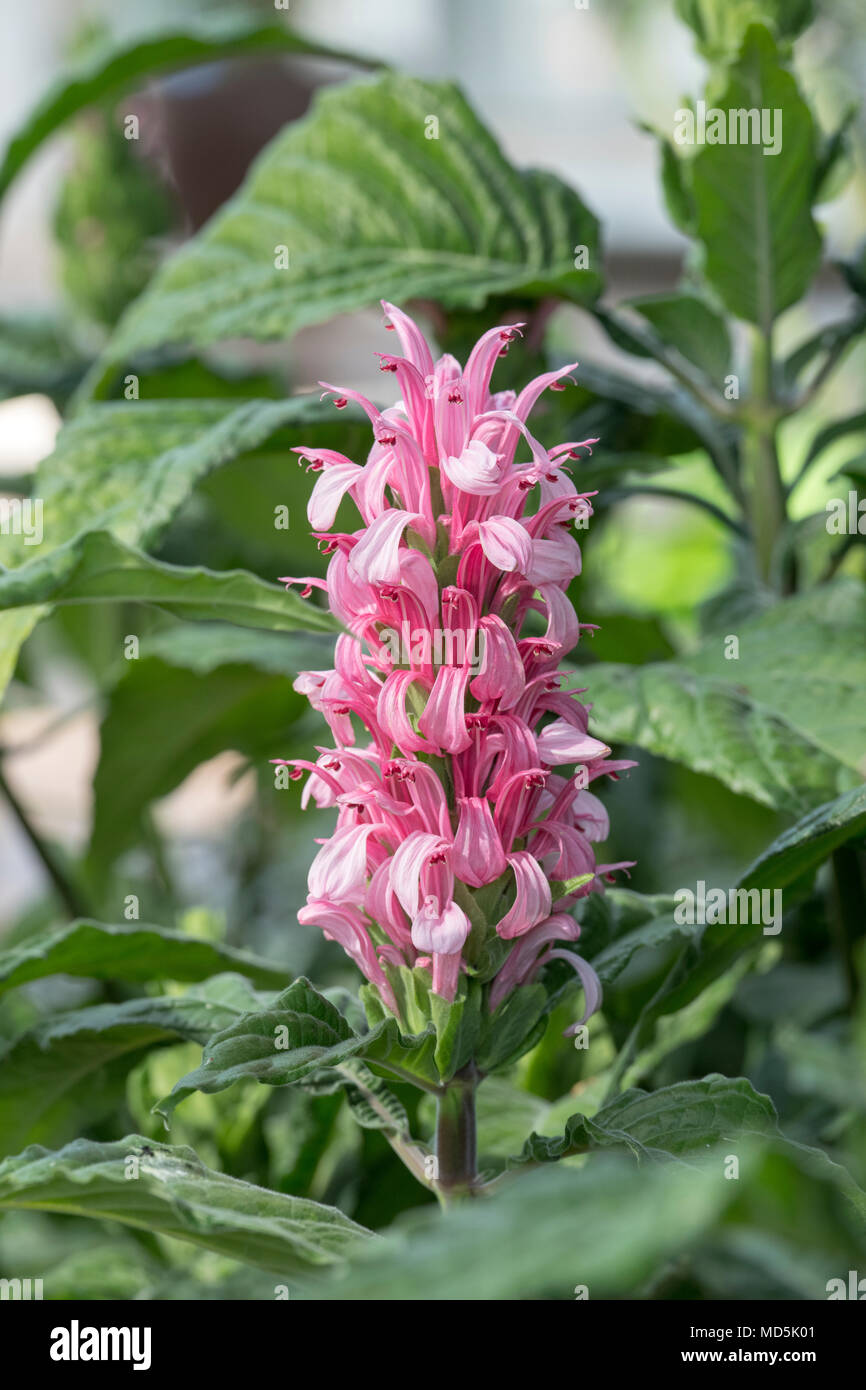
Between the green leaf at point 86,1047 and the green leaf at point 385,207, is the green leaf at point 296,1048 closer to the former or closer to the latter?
the green leaf at point 86,1047

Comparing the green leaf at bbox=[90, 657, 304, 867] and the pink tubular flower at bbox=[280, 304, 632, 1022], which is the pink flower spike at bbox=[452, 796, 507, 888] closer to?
the pink tubular flower at bbox=[280, 304, 632, 1022]

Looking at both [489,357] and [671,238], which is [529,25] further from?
[489,357]

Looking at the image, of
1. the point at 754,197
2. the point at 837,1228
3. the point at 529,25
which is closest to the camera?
the point at 837,1228

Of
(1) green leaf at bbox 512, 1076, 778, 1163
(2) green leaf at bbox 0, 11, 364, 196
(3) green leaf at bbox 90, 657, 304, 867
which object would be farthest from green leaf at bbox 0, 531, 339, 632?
(2) green leaf at bbox 0, 11, 364, 196

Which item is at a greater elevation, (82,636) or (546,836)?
(82,636)

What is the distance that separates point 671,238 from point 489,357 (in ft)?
9.76

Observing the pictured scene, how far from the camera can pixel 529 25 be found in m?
3.37

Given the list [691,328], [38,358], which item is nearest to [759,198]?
[691,328]

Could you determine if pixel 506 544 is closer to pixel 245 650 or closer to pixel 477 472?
pixel 477 472

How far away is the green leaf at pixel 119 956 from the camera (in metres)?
0.33

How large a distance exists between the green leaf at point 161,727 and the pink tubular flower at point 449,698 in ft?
0.78

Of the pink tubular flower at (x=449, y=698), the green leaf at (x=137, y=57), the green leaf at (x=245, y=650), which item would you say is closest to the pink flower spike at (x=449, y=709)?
the pink tubular flower at (x=449, y=698)

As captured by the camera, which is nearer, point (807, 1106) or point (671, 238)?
point (807, 1106)
